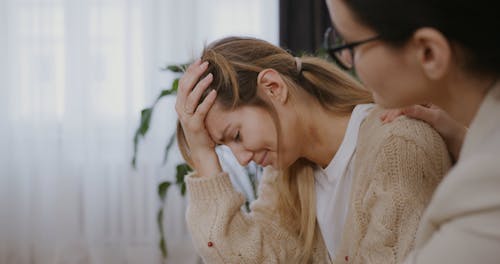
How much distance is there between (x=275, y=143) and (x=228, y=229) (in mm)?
253

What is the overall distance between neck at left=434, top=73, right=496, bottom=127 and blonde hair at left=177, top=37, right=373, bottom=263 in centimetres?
88

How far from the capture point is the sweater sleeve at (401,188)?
132 cm

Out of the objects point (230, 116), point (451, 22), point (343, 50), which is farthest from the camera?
point (230, 116)

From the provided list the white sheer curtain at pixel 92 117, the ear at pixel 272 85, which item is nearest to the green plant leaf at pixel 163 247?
the white sheer curtain at pixel 92 117

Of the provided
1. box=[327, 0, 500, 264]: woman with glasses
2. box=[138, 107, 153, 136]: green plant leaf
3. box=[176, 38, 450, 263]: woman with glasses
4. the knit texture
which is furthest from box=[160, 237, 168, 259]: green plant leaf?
box=[327, 0, 500, 264]: woman with glasses

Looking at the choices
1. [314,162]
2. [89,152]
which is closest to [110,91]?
[89,152]

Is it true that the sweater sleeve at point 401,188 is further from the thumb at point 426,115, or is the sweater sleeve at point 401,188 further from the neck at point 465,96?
the neck at point 465,96

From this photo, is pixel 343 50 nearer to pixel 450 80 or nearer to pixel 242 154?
pixel 450 80

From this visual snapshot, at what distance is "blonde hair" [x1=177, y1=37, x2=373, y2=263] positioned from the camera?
64.6 inches

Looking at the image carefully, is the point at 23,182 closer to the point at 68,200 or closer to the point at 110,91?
the point at 68,200

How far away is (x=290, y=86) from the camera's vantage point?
1692mm

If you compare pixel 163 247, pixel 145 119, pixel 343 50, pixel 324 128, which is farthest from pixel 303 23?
pixel 343 50

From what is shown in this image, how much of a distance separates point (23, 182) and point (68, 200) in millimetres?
261

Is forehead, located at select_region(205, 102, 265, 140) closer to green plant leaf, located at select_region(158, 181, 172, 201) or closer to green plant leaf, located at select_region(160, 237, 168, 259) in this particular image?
green plant leaf, located at select_region(158, 181, 172, 201)
